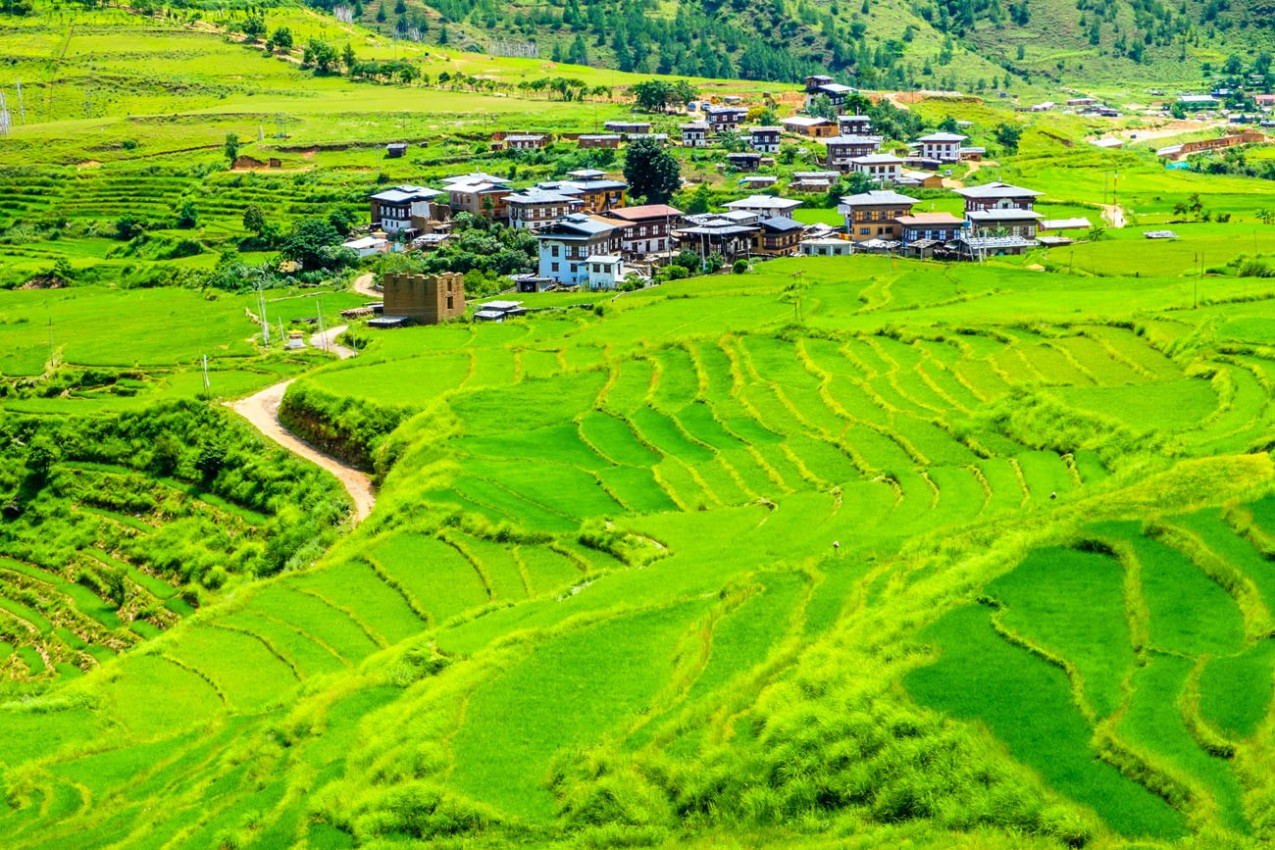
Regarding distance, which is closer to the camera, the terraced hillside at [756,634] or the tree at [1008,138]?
the terraced hillside at [756,634]

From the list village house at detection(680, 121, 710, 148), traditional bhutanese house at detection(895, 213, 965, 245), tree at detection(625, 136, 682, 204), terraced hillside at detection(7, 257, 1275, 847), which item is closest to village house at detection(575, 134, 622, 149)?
village house at detection(680, 121, 710, 148)

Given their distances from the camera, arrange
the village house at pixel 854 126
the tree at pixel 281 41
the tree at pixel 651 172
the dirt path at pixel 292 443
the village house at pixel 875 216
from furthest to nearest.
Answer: the tree at pixel 281 41 < the village house at pixel 854 126 < the tree at pixel 651 172 < the village house at pixel 875 216 < the dirt path at pixel 292 443

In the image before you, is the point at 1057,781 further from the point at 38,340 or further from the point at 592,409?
the point at 38,340

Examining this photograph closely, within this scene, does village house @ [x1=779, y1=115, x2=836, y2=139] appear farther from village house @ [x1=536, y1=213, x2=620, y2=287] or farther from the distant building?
the distant building

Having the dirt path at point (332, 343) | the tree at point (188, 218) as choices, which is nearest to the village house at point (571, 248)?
the dirt path at point (332, 343)

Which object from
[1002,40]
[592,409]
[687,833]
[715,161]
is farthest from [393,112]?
[687,833]

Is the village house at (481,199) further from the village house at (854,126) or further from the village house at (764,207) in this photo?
the village house at (854,126)
